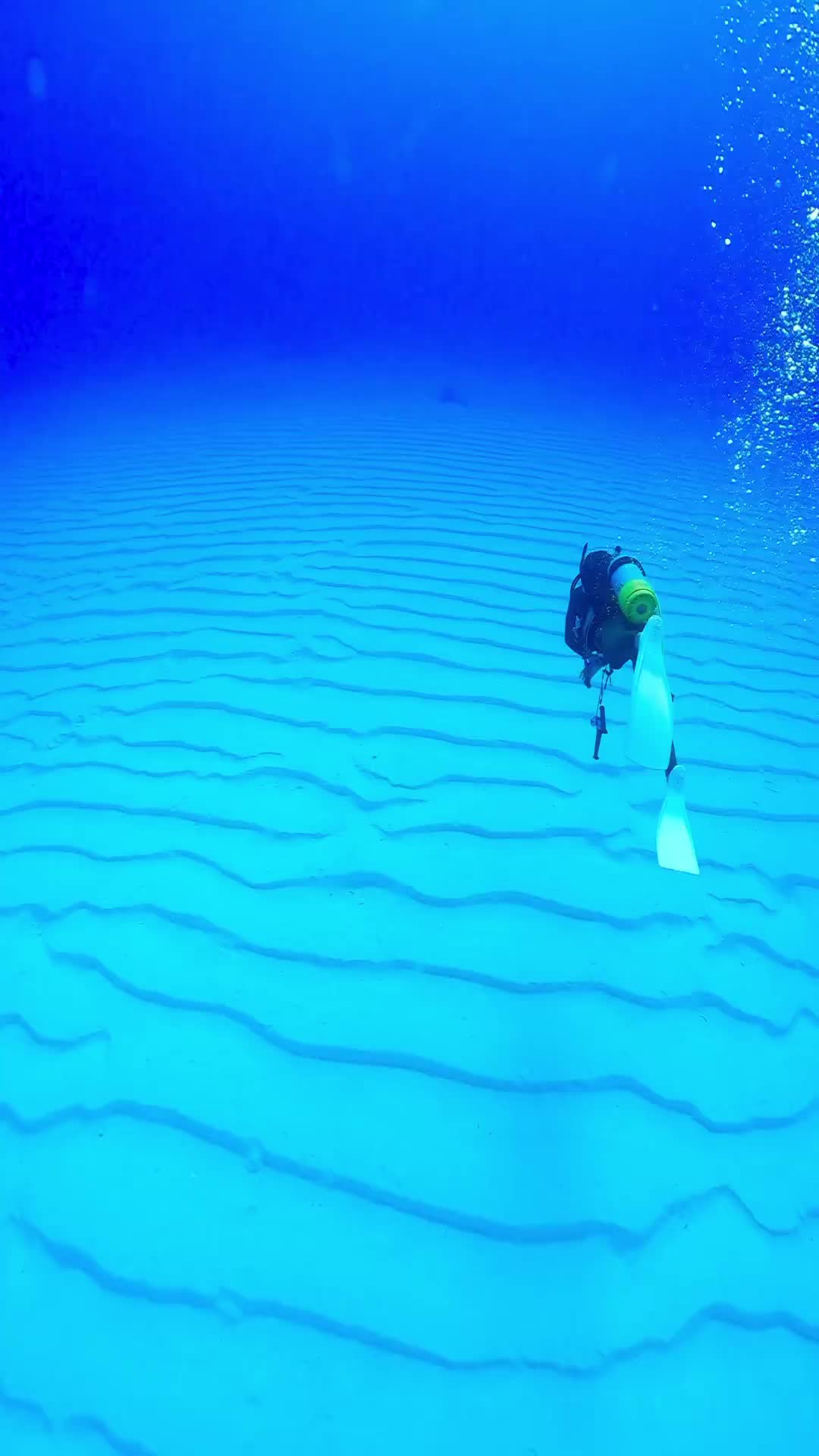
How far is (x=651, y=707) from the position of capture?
1493mm

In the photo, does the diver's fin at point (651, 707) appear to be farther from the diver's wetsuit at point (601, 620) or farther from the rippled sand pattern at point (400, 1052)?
the rippled sand pattern at point (400, 1052)

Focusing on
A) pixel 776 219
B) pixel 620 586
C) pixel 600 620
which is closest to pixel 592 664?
pixel 600 620

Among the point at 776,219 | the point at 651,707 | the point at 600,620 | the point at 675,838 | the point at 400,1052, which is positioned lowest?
the point at 400,1052

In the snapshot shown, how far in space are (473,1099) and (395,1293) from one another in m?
0.46

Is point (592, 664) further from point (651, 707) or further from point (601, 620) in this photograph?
point (651, 707)

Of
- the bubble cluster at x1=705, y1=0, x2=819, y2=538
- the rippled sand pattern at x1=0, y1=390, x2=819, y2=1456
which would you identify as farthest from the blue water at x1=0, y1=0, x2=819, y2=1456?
the bubble cluster at x1=705, y1=0, x2=819, y2=538

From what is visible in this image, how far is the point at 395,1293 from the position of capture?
1.54 m

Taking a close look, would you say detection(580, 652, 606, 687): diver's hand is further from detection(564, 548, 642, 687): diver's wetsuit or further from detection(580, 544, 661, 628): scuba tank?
detection(580, 544, 661, 628): scuba tank

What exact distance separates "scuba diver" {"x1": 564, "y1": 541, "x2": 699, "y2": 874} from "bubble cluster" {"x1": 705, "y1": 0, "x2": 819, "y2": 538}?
260 inches

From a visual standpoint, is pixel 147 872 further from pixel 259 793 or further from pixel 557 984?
pixel 557 984

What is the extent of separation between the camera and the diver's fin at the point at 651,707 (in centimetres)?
149

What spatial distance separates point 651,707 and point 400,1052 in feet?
3.92

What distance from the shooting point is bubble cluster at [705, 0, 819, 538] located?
14.0 meters

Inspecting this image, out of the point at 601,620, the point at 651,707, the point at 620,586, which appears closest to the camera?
the point at 651,707
